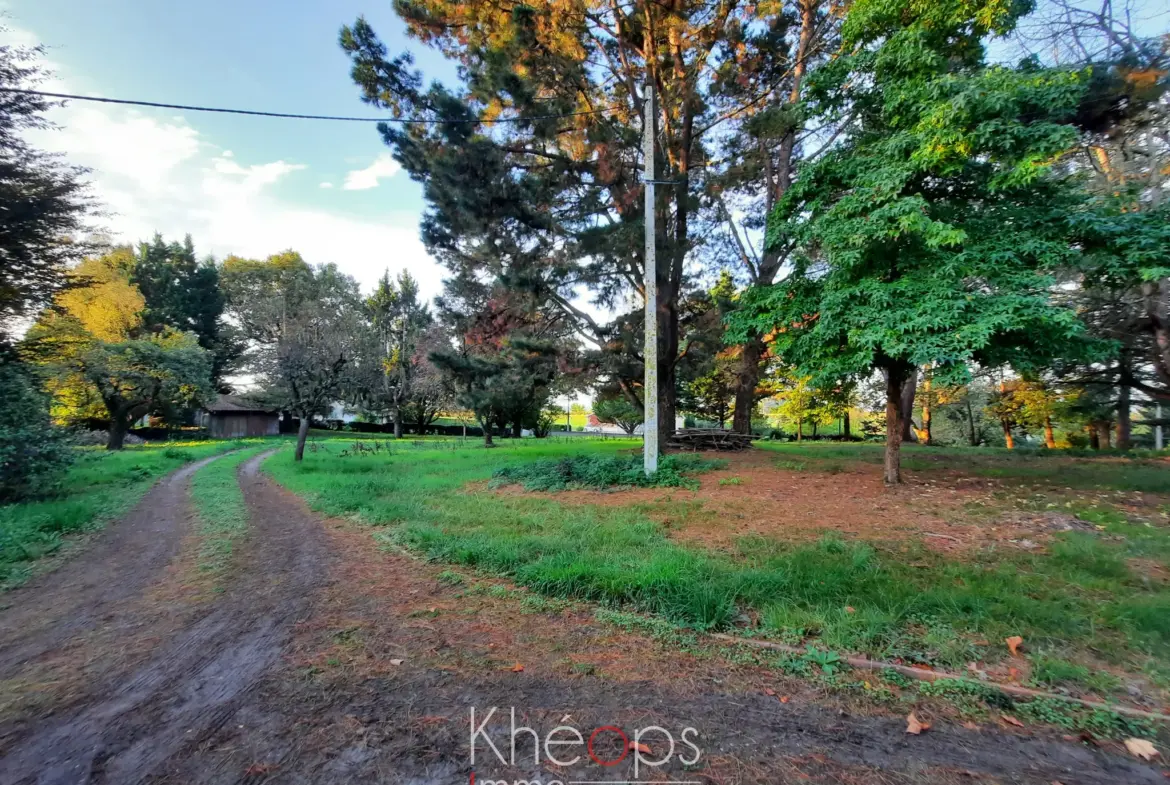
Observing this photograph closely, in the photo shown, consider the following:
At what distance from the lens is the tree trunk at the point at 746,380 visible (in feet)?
49.5

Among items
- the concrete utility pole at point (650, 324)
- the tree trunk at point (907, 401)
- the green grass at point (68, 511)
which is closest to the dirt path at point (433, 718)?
the green grass at point (68, 511)

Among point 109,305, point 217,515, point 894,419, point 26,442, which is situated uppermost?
point 109,305

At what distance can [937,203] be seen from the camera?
766 cm

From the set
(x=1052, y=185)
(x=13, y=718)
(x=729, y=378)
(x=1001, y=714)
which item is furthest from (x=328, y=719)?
(x=729, y=378)

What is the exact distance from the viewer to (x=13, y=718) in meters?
2.58

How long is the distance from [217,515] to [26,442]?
407 cm

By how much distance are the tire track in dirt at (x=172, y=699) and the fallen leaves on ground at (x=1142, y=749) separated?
4.41 metres

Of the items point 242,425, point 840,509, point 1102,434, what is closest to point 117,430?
point 242,425

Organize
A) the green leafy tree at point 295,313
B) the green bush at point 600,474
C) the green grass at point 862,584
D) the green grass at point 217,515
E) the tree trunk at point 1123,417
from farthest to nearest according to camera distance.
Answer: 1. the green leafy tree at point 295,313
2. the tree trunk at point 1123,417
3. the green bush at point 600,474
4. the green grass at point 217,515
5. the green grass at point 862,584

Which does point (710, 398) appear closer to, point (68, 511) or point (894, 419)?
point (894, 419)

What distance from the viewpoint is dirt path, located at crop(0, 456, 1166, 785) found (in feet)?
7.25

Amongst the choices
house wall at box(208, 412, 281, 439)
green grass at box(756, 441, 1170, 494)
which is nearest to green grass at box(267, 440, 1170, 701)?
green grass at box(756, 441, 1170, 494)

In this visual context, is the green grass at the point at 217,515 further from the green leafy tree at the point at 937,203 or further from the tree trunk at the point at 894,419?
the tree trunk at the point at 894,419

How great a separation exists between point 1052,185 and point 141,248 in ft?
178
